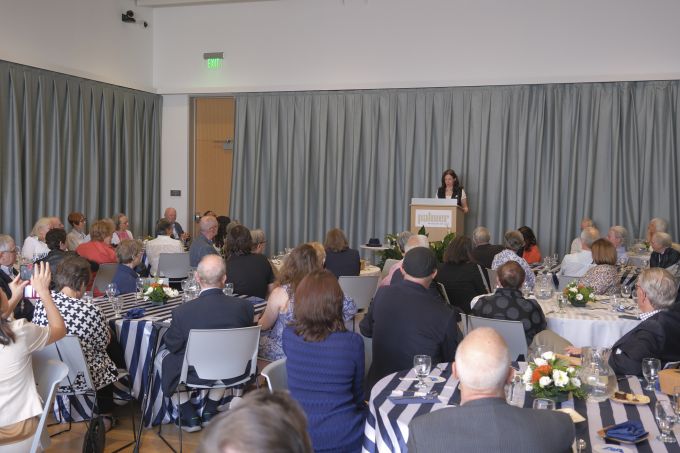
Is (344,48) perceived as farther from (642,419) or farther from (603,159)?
(642,419)

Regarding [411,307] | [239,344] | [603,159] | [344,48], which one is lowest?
[239,344]

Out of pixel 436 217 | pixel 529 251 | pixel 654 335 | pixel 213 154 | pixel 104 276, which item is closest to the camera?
pixel 654 335

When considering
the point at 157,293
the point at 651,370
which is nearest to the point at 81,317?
the point at 157,293

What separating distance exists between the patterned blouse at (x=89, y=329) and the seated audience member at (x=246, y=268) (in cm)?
177

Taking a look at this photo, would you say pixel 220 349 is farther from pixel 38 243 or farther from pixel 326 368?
pixel 38 243

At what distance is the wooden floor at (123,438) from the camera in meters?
4.78

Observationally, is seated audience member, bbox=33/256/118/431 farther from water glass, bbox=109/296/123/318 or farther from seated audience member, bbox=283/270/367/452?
seated audience member, bbox=283/270/367/452

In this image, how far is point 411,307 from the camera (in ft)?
13.0

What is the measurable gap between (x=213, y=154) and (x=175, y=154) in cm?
78

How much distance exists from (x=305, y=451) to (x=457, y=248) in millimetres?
5425

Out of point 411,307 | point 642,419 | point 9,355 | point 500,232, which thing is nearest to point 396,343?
point 411,307

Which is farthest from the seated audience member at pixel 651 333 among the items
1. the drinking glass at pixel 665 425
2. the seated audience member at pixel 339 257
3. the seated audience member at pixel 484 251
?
the seated audience member at pixel 484 251

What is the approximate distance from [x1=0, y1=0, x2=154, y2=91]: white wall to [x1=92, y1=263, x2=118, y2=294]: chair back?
15.8 feet

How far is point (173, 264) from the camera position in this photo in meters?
8.27
